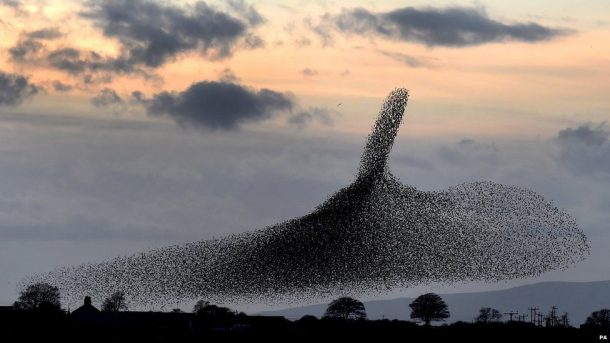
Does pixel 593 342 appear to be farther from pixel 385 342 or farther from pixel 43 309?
pixel 43 309

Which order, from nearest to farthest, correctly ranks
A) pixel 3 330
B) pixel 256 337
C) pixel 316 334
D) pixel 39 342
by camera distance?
pixel 39 342 → pixel 3 330 → pixel 256 337 → pixel 316 334

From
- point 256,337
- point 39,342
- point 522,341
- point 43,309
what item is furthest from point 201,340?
point 522,341

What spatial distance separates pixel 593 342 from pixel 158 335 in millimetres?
64174

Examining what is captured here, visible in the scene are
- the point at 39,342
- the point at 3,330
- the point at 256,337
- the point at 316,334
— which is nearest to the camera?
the point at 39,342

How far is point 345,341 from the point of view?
176 meters

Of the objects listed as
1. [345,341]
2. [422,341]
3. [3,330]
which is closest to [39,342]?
[3,330]

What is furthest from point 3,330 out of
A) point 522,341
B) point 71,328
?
point 522,341

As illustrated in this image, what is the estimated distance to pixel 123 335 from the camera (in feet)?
579

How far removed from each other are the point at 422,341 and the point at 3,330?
59.6m

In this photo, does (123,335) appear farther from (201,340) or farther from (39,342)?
(39,342)

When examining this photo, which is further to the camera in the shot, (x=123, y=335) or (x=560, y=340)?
(x=560, y=340)

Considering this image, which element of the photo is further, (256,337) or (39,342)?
(256,337)

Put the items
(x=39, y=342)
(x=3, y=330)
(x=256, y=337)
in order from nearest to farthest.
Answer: (x=39, y=342), (x=3, y=330), (x=256, y=337)

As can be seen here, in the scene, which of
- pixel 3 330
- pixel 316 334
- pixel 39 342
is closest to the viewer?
pixel 39 342
